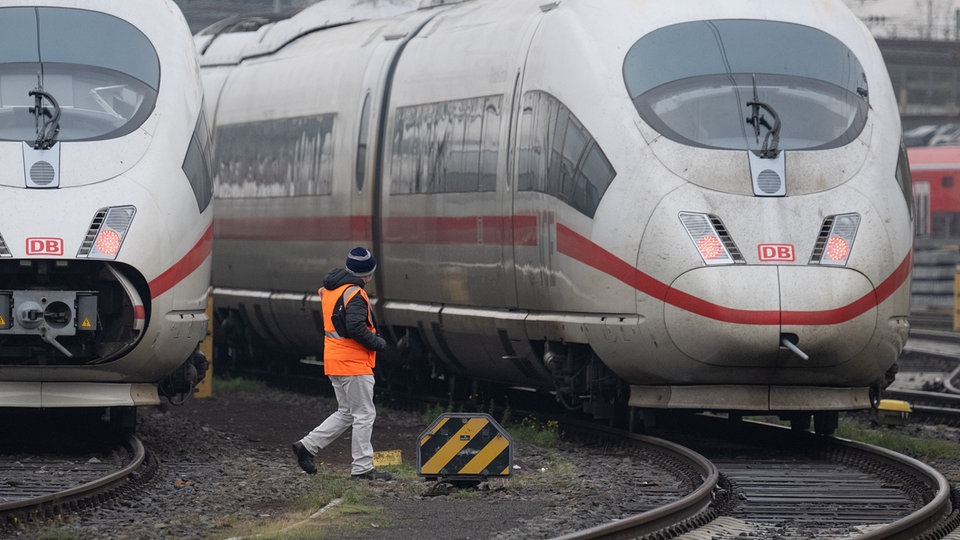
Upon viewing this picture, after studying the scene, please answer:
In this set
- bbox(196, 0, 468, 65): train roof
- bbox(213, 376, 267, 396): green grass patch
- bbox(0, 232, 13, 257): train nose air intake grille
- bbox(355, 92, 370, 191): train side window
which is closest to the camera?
bbox(0, 232, 13, 257): train nose air intake grille

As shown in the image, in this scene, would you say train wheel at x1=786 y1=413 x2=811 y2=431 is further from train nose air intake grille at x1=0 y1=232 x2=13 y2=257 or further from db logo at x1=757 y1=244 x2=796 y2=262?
train nose air intake grille at x1=0 y1=232 x2=13 y2=257

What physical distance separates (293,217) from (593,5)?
549cm

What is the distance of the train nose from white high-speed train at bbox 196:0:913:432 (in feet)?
0.04

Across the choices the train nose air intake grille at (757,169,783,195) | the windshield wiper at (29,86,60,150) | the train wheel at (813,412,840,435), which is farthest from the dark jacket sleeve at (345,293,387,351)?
the train wheel at (813,412,840,435)

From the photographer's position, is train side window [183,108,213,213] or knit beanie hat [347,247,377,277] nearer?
knit beanie hat [347,247,377,277]

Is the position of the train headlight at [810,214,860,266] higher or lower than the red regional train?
lower

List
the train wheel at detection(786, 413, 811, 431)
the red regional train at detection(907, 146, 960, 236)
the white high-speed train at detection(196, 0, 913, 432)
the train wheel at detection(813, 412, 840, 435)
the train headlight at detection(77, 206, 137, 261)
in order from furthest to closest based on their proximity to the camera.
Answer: the red regional train at detection(907, 146, 960, 236), the train wheel at detection(786, 413, 811, 431), the train wheel at detection(813, 412, 840, 435), the white high-speed train at detection(196, 0, 913, 432), the train headlight at detection(77, 206, 137, 261)

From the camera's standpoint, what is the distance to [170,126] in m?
12.9

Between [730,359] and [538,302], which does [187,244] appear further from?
[730,359]

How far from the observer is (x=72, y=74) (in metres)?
12.8

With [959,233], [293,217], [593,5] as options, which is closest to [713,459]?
[593,5]

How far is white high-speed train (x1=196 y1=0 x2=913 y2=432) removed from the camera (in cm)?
1233

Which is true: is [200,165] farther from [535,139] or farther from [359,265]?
[535,139]

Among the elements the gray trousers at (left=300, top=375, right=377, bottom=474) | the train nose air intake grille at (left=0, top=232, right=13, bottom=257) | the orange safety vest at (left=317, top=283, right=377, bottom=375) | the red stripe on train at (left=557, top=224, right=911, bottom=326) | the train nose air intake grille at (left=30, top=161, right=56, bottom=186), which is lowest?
the gray trousers at (left=300, top=375, right=377, bottom=474)
